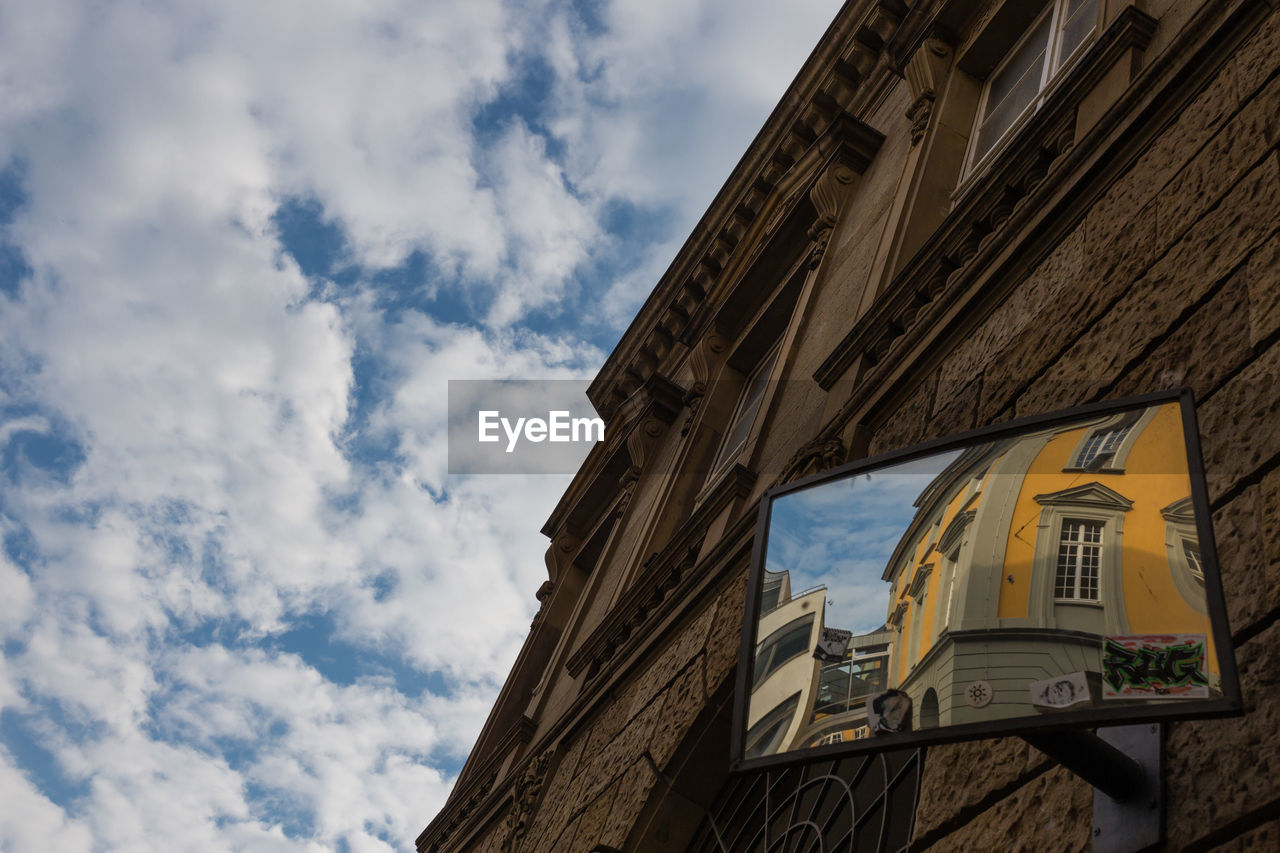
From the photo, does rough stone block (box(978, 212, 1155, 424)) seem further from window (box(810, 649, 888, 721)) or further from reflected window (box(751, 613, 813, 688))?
window (box(810, 649, 888, 721))

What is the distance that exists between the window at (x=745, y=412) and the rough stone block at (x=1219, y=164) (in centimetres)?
593

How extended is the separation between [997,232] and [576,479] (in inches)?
390

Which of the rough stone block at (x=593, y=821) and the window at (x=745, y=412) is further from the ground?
the window at (x=745, y=412)

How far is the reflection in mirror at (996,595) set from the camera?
2350 mm

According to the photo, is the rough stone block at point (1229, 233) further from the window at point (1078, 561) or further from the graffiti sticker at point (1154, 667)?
the graffiti sticker at point (1154, 667)

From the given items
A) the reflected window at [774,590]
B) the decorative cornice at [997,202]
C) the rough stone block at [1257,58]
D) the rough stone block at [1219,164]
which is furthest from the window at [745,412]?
the reflected window at [774,590]

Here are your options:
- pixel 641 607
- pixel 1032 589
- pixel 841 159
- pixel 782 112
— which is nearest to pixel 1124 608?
pixel 1032 589

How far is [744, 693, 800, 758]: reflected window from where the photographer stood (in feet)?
9.32

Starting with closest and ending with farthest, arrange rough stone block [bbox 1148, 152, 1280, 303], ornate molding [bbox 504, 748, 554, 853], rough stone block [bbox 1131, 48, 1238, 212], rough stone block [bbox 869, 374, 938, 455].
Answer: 1. rough stone block [bbox 1148, 152, 1280, 303]
2. rough stone block [bbox 1131, 48, 1238, 212]
3. rough stone block [bbox 869, 374, 938, 455]
4. ornate molding [bbox 504, 748, 554, 853]

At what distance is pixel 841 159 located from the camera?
9750 mm

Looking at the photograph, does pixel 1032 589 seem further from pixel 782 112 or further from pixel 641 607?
pixel 782 112

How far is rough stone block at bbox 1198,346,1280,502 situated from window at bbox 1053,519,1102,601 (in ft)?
1.80

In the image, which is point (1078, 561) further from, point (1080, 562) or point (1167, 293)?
point (1167, 293)

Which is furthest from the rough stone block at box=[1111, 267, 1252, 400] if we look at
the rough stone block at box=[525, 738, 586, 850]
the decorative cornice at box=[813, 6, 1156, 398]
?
the rough stone block at box=[525, 738, 586, 850]
